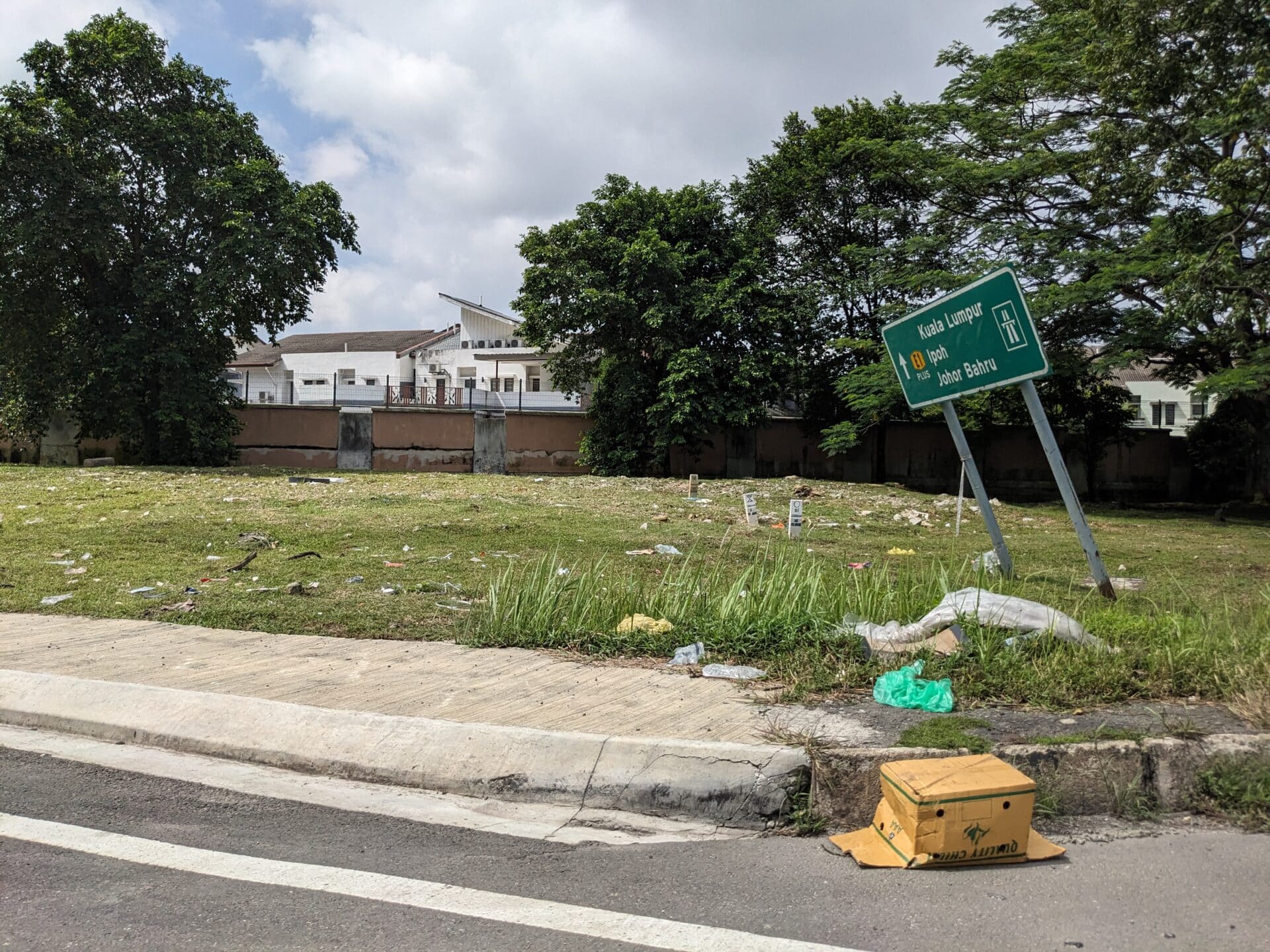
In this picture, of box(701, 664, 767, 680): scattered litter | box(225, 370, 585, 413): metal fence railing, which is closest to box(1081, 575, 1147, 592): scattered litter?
box(701, 664, 767, 680): scattered litter

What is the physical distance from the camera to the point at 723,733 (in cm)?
447

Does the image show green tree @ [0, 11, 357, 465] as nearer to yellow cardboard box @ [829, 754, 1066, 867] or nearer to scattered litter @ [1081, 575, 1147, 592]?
scattered litter @ [1081, 575, 1147, 592]

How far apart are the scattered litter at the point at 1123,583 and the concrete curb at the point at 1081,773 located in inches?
180

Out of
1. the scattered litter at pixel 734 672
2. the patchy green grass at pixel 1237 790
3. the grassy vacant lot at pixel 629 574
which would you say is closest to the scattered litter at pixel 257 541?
the grassy vacant lot at pixel 629 574

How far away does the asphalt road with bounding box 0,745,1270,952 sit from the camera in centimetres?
296

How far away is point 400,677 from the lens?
5.66 meters

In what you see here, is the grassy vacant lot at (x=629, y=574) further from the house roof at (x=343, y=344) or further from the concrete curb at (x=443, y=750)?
the house roof at (x=343, y=344)

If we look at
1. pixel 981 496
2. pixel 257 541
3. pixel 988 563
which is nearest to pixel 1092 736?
pixel 981 496

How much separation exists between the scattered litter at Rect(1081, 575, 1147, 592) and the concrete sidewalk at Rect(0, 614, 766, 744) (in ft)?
16.8

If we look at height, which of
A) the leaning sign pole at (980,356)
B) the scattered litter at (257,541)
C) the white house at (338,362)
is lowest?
the scattered litter at (257,541)

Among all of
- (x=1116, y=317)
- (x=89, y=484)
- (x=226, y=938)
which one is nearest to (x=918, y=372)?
(x=226, y=938)

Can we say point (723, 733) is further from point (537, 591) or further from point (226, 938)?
point (537, 591)

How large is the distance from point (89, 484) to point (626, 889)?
16.5 metres

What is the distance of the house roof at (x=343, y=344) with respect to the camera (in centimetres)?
5700
